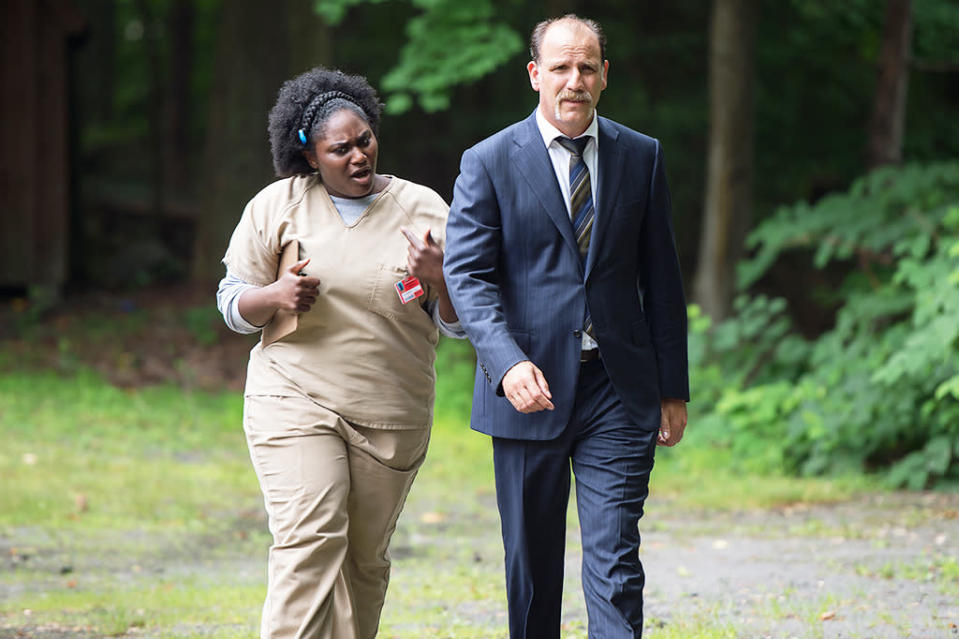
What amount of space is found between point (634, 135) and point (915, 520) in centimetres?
500

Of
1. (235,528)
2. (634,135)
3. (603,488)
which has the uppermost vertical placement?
(634,135)

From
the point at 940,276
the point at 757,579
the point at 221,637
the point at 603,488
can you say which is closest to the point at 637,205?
the point at 603,488

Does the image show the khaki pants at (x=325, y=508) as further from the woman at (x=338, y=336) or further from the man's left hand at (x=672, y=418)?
the man's left hand at (x=672, y=418)

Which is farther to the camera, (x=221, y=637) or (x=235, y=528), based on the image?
(x=235, y=528)

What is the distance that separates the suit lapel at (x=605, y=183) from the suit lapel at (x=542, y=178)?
63mm

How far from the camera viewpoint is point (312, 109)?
4.34m

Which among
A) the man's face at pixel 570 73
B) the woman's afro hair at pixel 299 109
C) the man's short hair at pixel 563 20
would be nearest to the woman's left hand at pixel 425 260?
the woman's afro hair at pixel 299 109

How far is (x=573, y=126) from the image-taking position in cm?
409

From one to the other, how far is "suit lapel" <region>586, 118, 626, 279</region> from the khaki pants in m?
0.94

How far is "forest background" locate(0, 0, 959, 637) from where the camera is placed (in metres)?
8.74

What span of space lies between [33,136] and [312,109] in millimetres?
12845

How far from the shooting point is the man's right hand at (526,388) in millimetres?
3758

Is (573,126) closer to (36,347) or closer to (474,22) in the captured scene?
(474,22)

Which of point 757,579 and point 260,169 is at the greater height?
point 260,169
